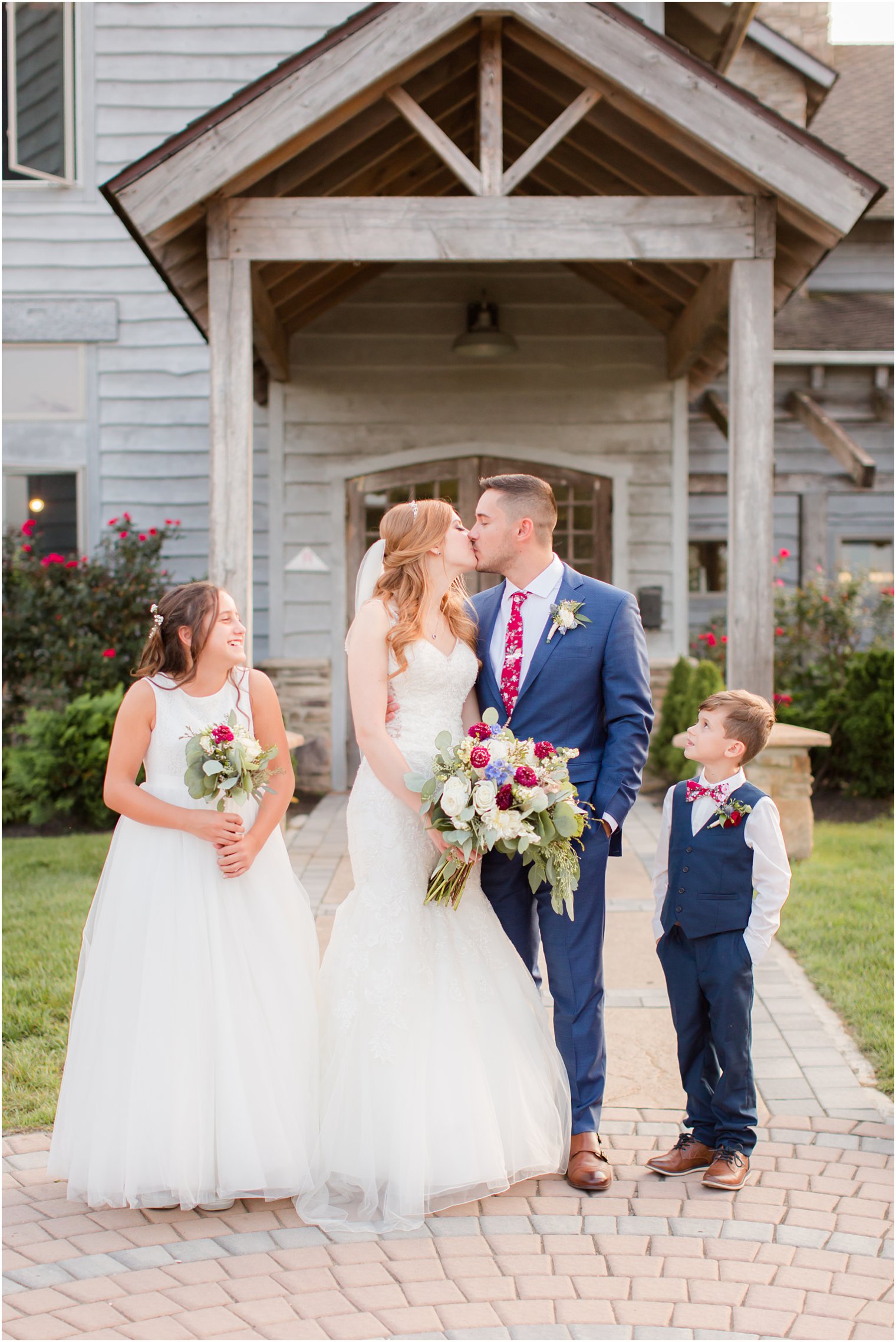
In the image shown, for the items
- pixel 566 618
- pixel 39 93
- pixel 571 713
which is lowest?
pixel 571 713

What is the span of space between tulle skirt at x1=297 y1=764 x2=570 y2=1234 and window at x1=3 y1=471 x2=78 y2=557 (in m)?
7.52

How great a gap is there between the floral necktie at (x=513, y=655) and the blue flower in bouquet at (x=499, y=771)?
497mm

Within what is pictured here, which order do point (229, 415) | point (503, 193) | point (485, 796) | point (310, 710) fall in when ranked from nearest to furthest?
point (485, 796), point (503, 193), point (229, 415), point (310, 710)

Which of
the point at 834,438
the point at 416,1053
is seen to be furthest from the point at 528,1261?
the point at 834,438

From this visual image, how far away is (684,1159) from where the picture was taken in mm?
3289

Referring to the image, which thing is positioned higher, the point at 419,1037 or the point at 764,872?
the point at 764,872

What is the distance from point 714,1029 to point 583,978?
0.40m

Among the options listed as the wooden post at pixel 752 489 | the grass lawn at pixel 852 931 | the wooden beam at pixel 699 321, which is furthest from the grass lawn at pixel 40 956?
the wooden beam at pixel 699 321

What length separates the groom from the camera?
10.8 feet

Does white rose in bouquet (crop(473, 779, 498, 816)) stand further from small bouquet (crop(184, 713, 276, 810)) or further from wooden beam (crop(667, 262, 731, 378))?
wooden beam (crop(667, 262, 731, 378))

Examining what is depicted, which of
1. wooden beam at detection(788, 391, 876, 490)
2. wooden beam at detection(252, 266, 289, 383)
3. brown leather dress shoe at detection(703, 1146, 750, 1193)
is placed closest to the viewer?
brown leather dress shoe at detection(703, 1146, 750, 1193)

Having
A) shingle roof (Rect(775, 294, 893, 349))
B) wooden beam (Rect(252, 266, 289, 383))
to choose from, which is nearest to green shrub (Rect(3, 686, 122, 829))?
wooden beam (Rect(252, 266, 289, 383))

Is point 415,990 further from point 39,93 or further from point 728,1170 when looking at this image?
point 39,93

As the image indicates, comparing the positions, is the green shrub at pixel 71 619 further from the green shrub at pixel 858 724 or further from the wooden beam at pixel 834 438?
the wooden beam at pixel 834 438
